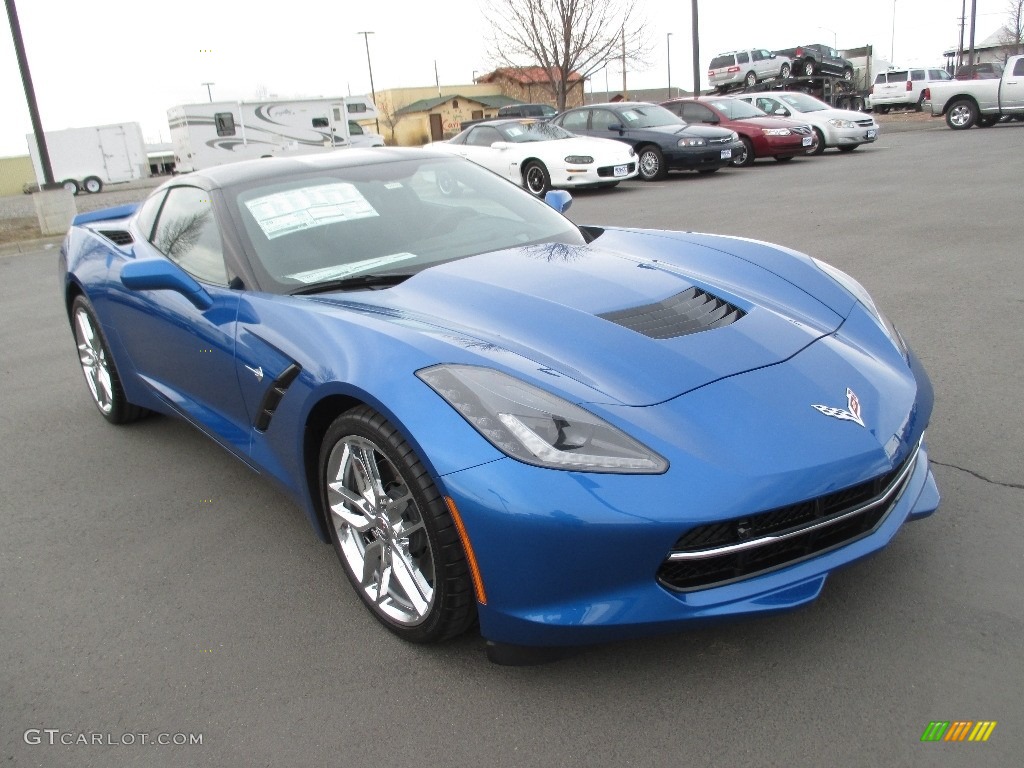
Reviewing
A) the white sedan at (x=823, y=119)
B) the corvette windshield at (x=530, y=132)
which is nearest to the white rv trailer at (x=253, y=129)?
the corvette windshield at (x=530, y=132)

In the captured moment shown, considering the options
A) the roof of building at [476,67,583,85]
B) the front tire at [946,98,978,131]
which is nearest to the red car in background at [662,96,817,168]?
the front tire at [946,98,978,131]

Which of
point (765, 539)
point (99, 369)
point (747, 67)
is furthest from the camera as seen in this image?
point (747, 67)

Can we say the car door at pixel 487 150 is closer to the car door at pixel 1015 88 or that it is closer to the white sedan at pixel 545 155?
the white sedan at pixel 545 155

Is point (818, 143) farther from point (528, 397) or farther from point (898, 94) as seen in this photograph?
point (898, 94)

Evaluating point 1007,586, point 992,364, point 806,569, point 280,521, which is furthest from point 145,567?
point 992,364

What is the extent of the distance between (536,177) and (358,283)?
1226cm

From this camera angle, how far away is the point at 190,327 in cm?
339

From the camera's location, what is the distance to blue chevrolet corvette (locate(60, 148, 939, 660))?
2055 mm

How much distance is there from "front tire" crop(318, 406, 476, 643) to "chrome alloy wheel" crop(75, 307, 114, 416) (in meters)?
2.38

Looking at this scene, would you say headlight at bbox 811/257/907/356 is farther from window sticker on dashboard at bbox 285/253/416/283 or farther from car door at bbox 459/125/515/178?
car door at bbox 459/125/515/178

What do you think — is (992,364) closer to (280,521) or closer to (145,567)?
(280,521)

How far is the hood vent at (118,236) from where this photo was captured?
434 centimetres

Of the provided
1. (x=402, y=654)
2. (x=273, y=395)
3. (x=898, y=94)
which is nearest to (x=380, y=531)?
(x=402, y=654)

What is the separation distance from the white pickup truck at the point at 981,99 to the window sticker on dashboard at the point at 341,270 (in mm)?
22894
